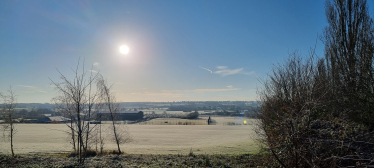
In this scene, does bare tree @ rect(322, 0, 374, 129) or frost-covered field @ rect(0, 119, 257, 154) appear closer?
bare tree @ rect(322, 0, 374, 129)

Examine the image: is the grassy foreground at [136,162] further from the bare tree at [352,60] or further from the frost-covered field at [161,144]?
the bare tree at [352,60]

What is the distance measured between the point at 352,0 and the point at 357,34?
2.09 m

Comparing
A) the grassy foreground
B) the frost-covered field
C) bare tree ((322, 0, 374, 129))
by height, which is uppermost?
bare tree ((322, 0, 374, 129))

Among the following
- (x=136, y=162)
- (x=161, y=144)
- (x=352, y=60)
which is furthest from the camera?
(x=161, y=144)

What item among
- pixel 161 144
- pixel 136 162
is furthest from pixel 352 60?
pixel 161 144

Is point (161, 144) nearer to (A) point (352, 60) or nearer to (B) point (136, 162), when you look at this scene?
(B) point (136, 162)

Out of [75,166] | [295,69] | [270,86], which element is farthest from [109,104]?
[295,69]

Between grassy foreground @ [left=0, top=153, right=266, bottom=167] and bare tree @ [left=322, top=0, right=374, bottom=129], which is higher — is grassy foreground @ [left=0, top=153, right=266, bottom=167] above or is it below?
below

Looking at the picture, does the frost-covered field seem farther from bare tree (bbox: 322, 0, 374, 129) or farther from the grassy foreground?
bare tree (bbox: 322, 0, 374, 129)

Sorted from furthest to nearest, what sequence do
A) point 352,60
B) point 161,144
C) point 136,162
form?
1. point 161,144
2. point 136,162
3. point 352,60

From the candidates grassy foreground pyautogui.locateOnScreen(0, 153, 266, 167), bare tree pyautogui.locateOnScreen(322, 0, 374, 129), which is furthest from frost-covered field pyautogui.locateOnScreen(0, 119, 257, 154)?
bare tree pyautogui.locateOnScreen(322, 0, 374, 129)

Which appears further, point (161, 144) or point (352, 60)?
point (161, 144)

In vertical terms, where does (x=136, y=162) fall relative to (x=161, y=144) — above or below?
above

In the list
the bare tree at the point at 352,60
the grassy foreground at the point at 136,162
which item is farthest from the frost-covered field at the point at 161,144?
the bare tree at the point at 352,60
